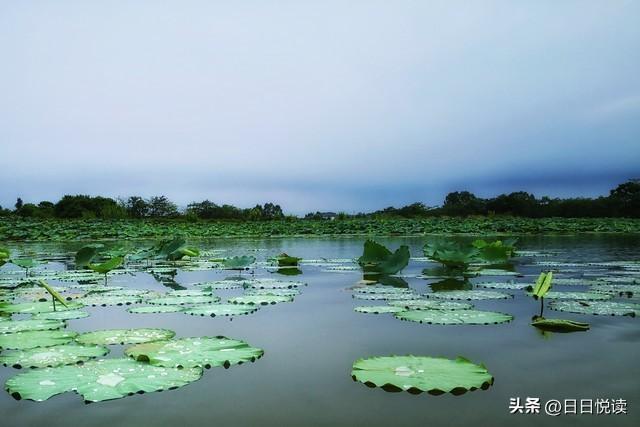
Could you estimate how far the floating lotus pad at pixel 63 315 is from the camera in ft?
10.3

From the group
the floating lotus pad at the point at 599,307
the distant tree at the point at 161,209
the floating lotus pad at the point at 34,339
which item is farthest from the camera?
the distant tree at the point at 161,209

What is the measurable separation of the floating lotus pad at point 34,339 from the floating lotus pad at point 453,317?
1734 mm

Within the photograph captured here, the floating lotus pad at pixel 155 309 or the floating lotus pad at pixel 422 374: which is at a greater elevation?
the floating lotus pad at pixel 422 374

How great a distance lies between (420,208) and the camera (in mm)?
33719

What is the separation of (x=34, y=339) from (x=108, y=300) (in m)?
1.32

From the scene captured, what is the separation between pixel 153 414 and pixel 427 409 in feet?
2.68

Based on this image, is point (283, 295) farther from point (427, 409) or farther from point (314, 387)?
point (427, 409)

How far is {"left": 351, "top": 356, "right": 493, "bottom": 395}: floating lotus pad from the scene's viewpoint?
1.71 m

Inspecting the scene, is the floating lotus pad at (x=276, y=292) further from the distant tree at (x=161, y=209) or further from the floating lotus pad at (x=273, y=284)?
the distant tree at (x=161, y=209)

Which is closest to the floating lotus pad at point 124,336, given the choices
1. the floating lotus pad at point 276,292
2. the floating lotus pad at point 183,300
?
the floating lotus pad at point 183,300

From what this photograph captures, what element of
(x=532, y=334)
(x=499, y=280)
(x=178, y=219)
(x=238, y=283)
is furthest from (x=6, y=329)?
(x=178, y=219)

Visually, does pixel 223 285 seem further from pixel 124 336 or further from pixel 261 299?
pixel 124 336

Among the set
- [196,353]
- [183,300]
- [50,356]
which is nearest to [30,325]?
[50,356]

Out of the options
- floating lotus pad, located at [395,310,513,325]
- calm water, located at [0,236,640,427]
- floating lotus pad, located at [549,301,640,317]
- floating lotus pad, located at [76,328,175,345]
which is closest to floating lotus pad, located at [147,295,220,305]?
calm water, located at [0,236,640,427]
